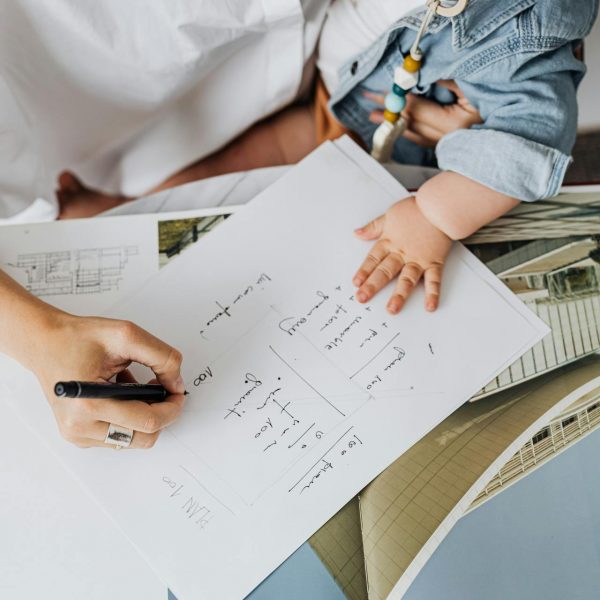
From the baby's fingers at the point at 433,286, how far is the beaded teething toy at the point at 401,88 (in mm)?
158

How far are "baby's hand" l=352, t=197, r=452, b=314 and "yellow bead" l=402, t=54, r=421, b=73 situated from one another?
5.0 inches

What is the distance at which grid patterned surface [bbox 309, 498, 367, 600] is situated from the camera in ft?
1.32

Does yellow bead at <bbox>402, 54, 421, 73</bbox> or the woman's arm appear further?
yellow bead at <bbox>402, 54, 421, 73</bbox>

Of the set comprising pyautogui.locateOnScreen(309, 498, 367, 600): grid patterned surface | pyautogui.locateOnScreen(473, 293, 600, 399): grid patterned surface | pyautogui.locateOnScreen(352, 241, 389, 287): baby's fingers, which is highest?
pyautogui.locateOnScreen(352, 241, 389, 287): baby's fingers

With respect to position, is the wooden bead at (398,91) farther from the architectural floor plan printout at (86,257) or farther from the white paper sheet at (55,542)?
the white paper sheet at (55,542)

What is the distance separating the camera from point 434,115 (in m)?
0.60

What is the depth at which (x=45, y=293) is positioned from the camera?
48cm

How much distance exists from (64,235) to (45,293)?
0.18 ft

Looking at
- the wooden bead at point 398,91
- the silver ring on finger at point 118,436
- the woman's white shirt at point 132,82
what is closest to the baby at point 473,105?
the wooden bead at point 398,91

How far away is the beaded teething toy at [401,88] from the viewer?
1.50 feet

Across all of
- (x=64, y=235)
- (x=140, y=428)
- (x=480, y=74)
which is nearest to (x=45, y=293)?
(x=64, y=235)

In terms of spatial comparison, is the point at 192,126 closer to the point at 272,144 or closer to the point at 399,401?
the point at 272,144

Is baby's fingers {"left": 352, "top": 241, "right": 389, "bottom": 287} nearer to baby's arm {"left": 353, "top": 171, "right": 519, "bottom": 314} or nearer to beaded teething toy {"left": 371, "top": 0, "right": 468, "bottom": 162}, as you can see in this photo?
baby's arm {"left": 353, "top": 171, "right": 519, "bottom": 314}

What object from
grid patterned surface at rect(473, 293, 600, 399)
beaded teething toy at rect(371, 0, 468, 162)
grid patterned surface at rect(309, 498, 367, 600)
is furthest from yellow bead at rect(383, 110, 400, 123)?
grid patterned surface at rect(309, 498, 367, 600)
